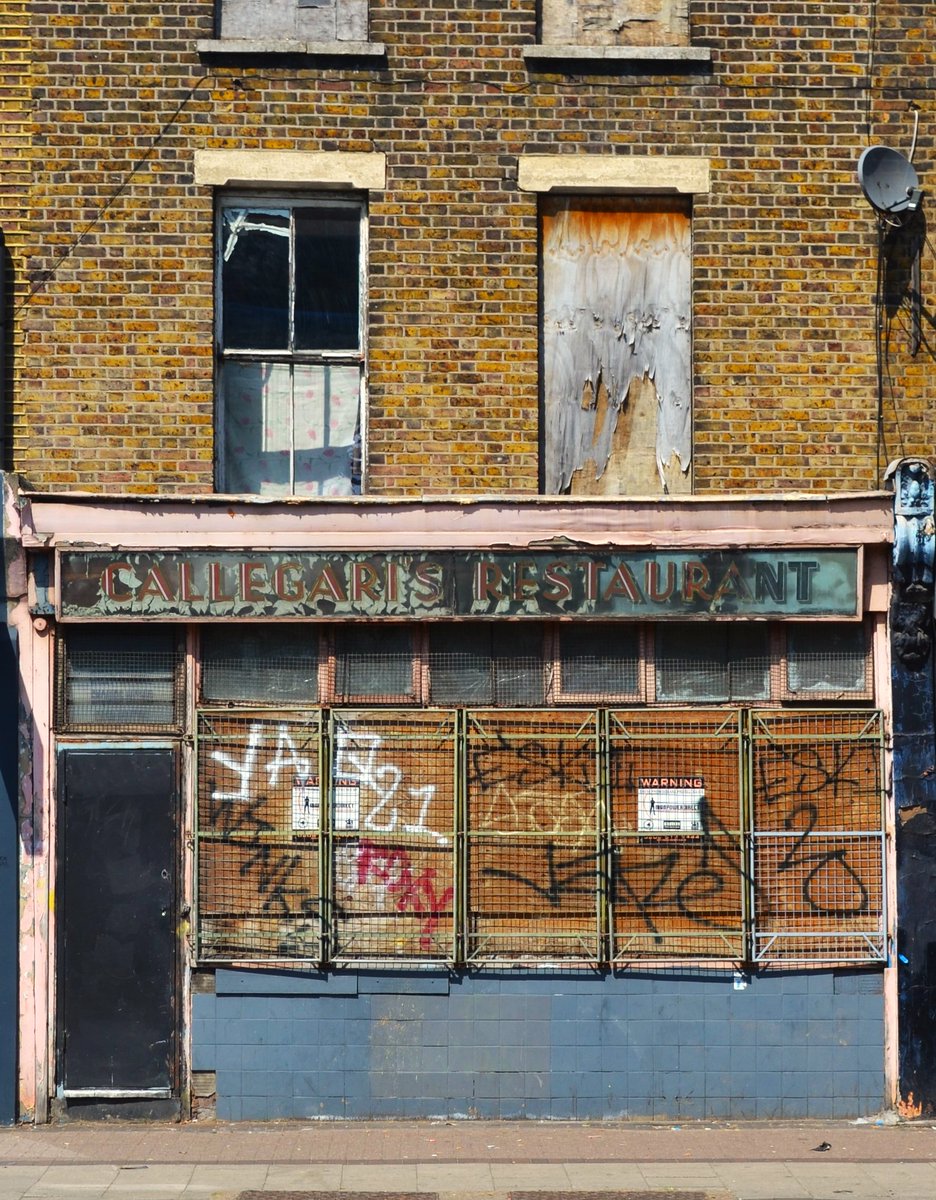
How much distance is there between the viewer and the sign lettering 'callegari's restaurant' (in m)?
10.0

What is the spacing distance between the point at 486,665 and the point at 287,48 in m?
4.39

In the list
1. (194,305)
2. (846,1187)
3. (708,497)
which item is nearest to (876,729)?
(708,497)

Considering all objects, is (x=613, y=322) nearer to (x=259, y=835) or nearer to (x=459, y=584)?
(x=459, y=584)

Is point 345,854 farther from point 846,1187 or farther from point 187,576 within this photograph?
point 846,1187

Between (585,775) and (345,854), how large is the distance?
1.71 m

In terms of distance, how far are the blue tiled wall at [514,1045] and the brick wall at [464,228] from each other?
3420mm

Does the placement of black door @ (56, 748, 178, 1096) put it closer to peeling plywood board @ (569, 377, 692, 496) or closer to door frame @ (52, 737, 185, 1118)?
door frame @ (52, 737, 185, 1118)

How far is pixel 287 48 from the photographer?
33.4 feet

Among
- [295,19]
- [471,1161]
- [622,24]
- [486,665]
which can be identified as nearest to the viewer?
[471,1161]

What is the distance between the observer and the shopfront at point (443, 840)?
10055mm

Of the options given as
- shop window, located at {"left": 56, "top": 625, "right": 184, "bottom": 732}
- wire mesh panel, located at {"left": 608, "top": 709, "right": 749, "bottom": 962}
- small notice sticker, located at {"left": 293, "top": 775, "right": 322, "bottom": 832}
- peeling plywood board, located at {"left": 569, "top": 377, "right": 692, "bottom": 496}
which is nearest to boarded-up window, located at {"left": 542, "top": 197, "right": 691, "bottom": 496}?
peeling plywood board, located at {"left": 569, "top": 377, "right": 692, "bottom": 496}

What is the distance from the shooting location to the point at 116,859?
10.1m

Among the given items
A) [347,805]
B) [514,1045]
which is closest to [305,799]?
[347,805]

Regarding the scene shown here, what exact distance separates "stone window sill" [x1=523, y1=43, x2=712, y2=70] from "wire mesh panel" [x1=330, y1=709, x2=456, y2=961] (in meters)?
4.57
